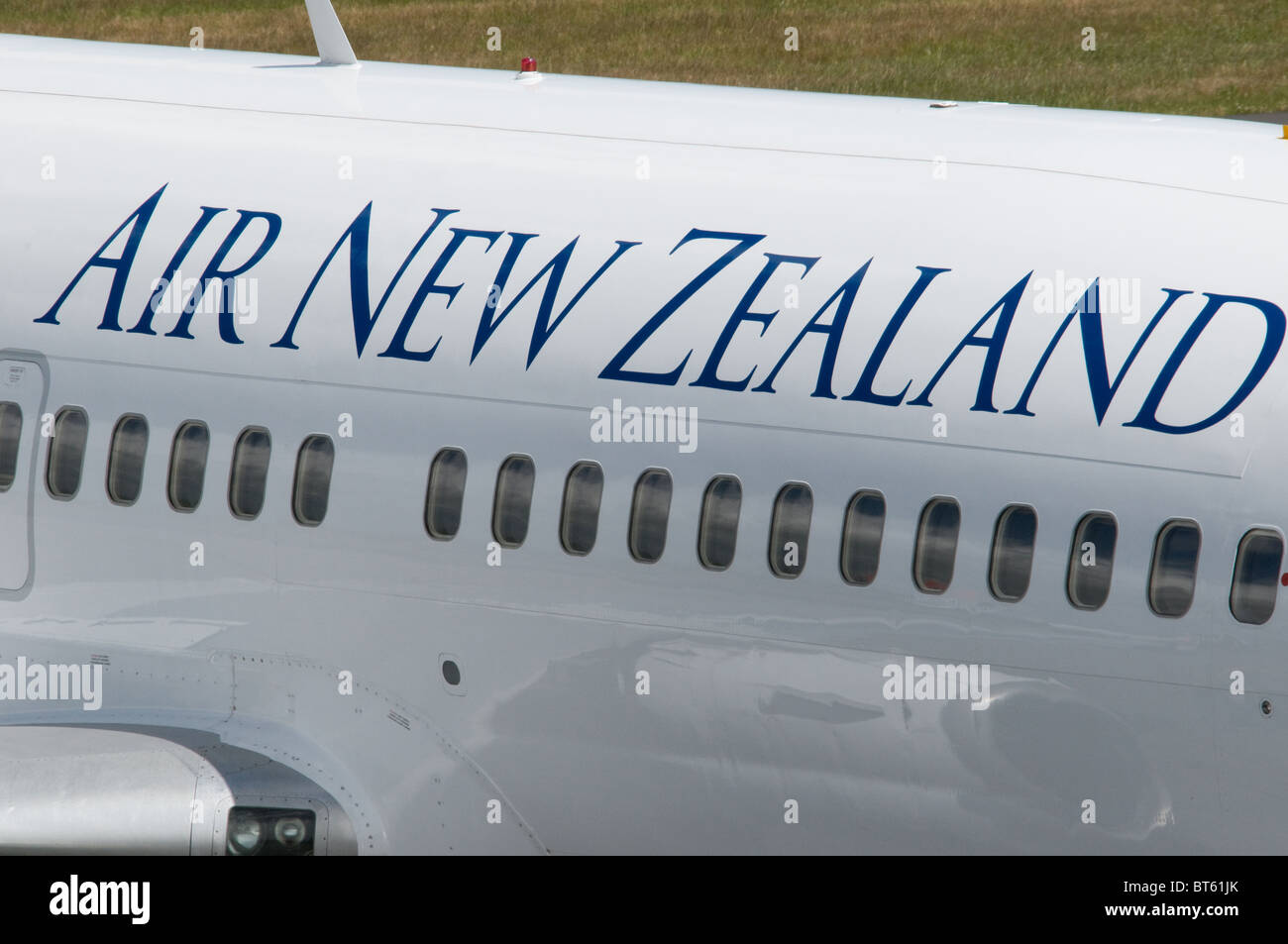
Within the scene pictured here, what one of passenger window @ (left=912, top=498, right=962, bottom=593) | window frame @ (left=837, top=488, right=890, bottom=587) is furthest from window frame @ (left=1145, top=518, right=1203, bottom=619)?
window frame @ (left=837, top=488, right=890, bottom=587)

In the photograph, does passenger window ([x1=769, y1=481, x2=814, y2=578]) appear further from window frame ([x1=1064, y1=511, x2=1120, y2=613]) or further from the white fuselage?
window frame ([x1=1064, y1=511, x2=1120, y2=613])

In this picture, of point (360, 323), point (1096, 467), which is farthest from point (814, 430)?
point (360, 323)

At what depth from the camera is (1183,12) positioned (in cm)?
4069

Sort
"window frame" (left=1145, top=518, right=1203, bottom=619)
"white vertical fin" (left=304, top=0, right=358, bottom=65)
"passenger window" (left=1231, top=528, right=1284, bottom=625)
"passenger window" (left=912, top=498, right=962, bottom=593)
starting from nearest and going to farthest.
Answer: "passenger window" (left=1231, top=528, right=1284, bottom=625) → "window frame" (left=1145, top=518, right=1203, bottom=619) → "passenger window" (left=912, top=498, right=962, bottom=593) → "white vertical fin" (left=304, top=0, right=358, bottom=65)

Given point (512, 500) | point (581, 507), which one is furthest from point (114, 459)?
point (581, 507)

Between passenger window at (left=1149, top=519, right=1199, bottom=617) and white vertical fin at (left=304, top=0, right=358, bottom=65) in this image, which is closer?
passenger window at (left=1149, top=519, right=1199, bottom=617)

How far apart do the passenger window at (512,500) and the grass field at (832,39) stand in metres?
26.8

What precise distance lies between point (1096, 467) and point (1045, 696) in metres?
1.16

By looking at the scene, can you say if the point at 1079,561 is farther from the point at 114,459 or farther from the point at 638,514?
the point at 114,459

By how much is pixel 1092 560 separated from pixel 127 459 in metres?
5.70

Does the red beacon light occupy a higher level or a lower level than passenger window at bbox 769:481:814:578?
higher

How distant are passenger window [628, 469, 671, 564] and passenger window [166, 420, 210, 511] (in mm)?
2720

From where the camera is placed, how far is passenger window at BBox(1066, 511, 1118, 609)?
28.6ft

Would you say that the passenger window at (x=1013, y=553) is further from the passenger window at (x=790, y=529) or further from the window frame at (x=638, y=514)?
the window frame at (x=638, y=514)
